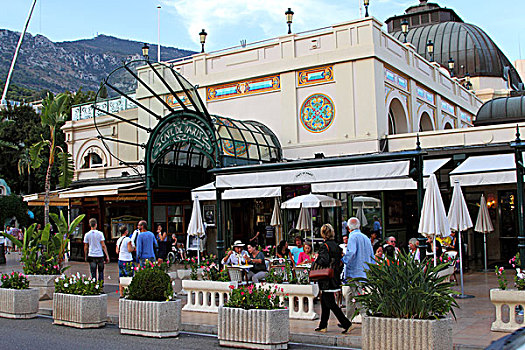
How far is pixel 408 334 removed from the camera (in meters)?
6.58

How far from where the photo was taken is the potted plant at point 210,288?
10.6m

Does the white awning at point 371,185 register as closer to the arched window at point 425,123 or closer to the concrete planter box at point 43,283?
the concrete planter box at point 43,283

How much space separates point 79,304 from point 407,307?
5.91 metres

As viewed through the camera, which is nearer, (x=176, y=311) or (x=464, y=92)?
(x=176, y=311)

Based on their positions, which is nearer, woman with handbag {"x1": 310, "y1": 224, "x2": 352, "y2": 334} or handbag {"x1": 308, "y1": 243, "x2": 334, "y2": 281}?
woman with handbag {"x1": 310, "y1": 224, "x2": 352, "y2": 334}

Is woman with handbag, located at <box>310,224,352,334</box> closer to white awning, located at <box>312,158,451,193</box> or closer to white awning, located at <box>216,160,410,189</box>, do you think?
white awning, located at <box>216,160,410,189</box>

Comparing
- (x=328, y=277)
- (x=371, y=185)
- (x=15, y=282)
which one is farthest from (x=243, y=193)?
(x=328, y=277)

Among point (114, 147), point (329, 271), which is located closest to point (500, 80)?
point (114, 147)

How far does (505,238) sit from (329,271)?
1244 centimetres

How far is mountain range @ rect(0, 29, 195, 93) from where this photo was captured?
13150cm

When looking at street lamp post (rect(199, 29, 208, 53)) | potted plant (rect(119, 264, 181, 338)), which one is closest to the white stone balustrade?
potted plant (rect(119, 264, 181, 338))

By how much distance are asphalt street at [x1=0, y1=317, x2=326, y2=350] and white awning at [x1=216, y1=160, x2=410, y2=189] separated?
12.4 ft

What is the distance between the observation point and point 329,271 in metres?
8.63

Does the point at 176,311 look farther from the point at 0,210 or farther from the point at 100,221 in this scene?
the point at 0,210
